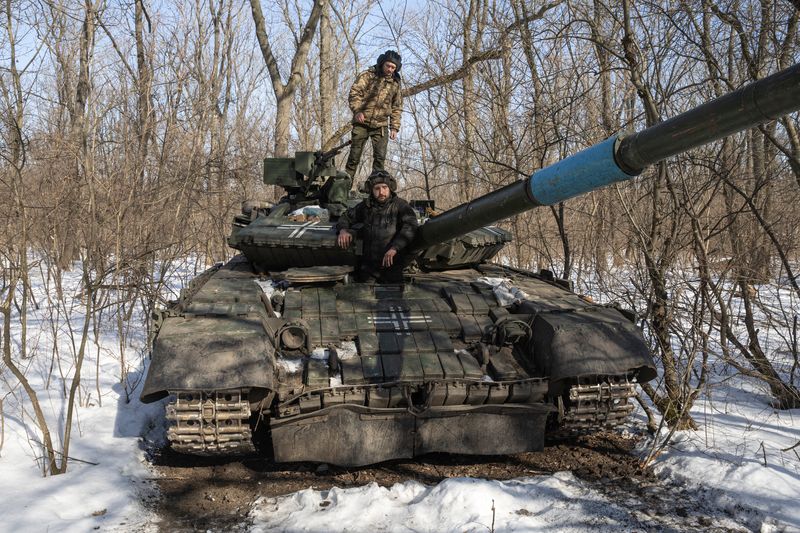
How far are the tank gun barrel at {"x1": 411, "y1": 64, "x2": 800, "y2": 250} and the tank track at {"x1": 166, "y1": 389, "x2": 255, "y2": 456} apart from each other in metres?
2.17

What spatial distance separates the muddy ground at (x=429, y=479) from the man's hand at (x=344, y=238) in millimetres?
2020

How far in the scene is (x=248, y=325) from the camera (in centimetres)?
489

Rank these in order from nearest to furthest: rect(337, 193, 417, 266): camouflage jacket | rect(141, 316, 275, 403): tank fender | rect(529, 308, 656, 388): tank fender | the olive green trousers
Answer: rect(141, 316, 275, 403): tank fender → rect(529, 308, 656, 388): tank fender → rect(337, 193, 417, 266): camouflage jacket → the olive green trousers

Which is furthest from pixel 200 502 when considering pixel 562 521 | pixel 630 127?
pixel 630 127

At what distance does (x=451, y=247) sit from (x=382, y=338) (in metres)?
1.53

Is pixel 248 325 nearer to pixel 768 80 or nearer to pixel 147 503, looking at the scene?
pixel 147 503

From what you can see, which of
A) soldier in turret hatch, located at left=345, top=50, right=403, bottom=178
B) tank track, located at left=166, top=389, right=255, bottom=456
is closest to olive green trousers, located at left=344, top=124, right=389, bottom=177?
soldier in turret hatch, located at left=345, top=50, right=403, bottom=178

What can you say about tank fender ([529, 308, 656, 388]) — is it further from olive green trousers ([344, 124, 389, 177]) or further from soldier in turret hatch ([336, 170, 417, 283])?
olive green trousers ([344, 124, 389, 177])

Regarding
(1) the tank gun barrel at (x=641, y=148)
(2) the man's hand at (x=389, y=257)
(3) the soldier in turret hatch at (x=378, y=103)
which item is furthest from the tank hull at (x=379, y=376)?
(3) the soldier in turret hatch at (x=378, y=103)

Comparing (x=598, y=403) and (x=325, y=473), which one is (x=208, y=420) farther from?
(x=598, y=403)

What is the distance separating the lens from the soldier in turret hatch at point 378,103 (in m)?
8.19

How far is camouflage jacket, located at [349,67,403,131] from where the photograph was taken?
8273 millimetres

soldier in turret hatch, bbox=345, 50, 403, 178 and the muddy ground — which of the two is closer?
the muddy ground

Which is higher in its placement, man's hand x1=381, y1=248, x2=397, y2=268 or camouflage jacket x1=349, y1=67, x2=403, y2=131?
camouflage jacket x1=349, y1=67, x2=403, y2=131
